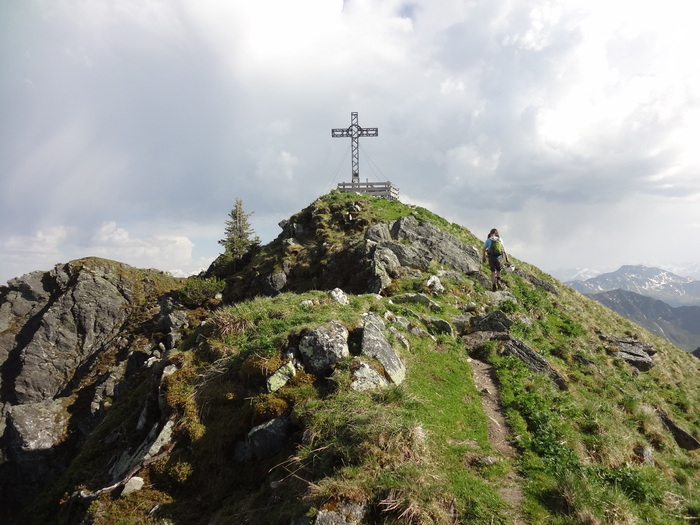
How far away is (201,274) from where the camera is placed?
5591 centimetres

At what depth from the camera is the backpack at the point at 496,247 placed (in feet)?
72.8

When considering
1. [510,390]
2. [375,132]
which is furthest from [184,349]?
[375,132]

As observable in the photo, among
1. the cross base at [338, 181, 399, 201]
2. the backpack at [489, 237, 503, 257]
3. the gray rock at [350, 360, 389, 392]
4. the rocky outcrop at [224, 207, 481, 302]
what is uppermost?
the cross base at [338, 181, 399, 201]

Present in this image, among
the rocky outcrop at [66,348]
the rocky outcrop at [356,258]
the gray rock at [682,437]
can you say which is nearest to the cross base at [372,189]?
the rocky outcrop at [356,258]

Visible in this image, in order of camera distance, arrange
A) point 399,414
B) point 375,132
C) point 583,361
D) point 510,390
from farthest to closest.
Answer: point 375,132 → point 583,361 → point 510,390 → point 399,414

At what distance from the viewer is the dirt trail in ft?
22.7

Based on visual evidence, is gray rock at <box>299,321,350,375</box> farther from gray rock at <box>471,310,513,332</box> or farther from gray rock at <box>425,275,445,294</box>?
gray rock at <box>425,275,445,294</box>

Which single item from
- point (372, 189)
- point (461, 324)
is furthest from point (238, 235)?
point (461, 324)

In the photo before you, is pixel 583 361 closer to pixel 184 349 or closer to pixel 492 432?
pixel 492 432

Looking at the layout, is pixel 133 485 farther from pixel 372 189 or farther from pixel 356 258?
pixel 372 189

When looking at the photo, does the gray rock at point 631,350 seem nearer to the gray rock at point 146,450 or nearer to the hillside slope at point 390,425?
the hillside slope at point 390,425

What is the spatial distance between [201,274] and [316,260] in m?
30.5

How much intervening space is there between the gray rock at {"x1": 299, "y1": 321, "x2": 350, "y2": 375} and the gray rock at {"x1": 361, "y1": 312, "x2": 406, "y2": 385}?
26.9 inches

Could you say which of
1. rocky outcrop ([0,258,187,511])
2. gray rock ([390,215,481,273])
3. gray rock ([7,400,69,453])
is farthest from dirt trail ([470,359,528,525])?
gray rock ([7,400,69,453])
